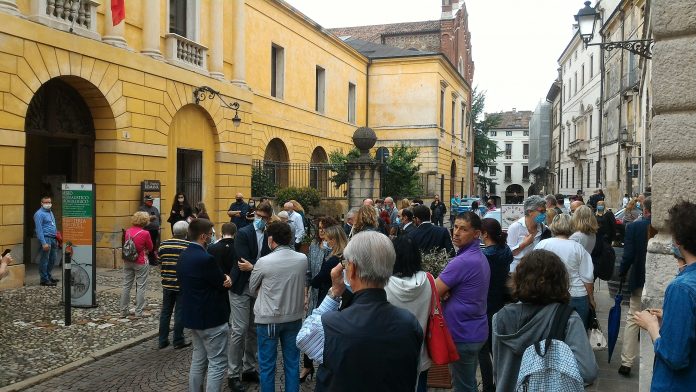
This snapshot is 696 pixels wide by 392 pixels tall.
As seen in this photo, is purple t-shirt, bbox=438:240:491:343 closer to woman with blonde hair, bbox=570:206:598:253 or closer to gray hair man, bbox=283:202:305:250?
woman with blonde hair, bbox=570:206:598:253

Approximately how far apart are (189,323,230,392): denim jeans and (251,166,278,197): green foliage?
47.8 feet

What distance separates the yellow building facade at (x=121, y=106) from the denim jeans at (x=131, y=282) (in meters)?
3.33

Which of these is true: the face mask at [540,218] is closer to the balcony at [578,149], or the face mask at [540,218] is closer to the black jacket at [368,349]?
the black jacket at [368,349]

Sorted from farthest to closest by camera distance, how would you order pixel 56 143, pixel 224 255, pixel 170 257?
pixel 56 143
pixel 170 257
pixel 224 255

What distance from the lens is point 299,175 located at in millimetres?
24516

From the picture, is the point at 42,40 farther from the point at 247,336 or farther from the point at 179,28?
the point at 247,336

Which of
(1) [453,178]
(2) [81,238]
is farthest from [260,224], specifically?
(1) [453,178]

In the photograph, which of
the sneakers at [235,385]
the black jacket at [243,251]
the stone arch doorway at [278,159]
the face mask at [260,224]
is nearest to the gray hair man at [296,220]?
the face mask at [260,224]

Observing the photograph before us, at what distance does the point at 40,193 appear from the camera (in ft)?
48.1

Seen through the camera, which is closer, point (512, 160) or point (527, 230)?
point (527, 230)

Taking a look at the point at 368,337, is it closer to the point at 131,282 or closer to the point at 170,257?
the point at 170,257

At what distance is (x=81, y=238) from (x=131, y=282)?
117 cm

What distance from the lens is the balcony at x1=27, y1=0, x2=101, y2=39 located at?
1104 centimetres

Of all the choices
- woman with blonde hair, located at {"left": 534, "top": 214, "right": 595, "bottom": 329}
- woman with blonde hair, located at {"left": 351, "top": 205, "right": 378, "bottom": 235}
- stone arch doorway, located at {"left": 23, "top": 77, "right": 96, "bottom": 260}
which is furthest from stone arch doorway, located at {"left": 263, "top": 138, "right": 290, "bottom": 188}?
woman with blonde hair, located at {"left": 534, "top": 214, "right": 595, "bottom": 329}
